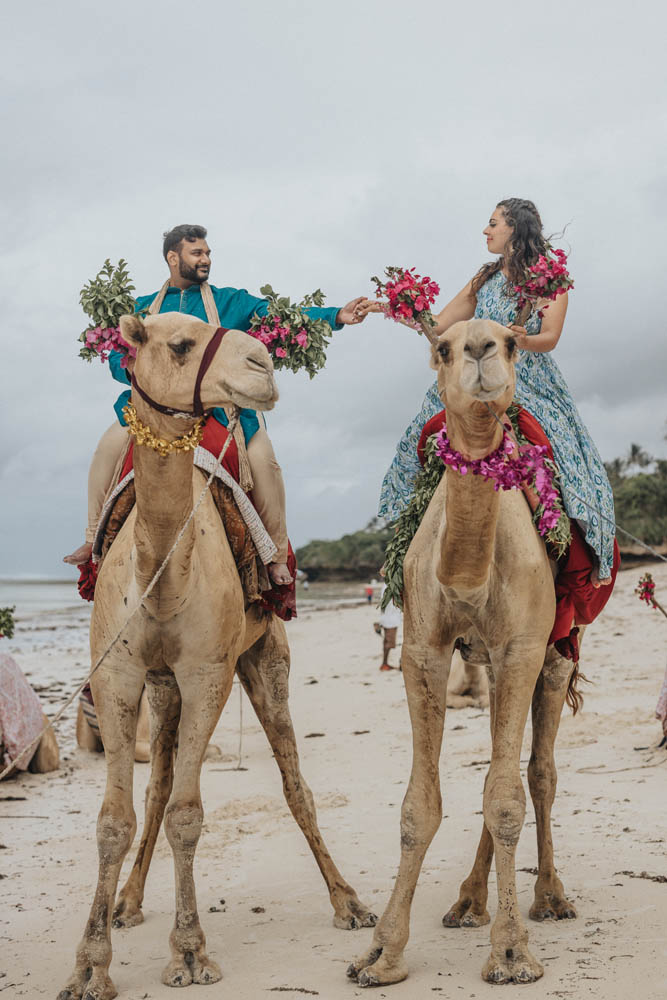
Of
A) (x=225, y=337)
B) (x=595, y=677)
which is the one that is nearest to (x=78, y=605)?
(x=595, y=677)

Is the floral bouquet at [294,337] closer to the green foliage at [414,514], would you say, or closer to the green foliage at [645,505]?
the green foliage at [414,514]

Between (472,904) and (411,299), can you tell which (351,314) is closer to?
(411,299)

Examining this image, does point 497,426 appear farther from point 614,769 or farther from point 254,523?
point 614,769

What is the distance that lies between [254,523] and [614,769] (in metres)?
4.24

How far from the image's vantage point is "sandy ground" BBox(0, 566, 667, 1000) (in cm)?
462

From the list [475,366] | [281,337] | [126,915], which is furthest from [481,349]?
[126,915]

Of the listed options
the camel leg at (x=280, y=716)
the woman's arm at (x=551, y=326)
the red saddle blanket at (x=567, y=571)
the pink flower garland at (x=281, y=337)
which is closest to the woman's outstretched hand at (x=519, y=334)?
the woman's arm at (x=551, y=326)

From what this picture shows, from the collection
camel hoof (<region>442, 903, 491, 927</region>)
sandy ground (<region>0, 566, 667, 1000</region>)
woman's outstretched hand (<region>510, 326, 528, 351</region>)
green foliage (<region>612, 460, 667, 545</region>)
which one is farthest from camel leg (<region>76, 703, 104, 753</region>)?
green foliage (<region>612, 460, 667, 545</region>)

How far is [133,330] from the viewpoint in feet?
13.5

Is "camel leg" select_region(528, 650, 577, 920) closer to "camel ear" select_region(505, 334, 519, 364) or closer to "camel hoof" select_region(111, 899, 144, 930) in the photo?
"camel ear" select_region(505, 334, 519, 364)

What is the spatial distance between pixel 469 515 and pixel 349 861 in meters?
3.41

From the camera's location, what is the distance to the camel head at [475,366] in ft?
12.7

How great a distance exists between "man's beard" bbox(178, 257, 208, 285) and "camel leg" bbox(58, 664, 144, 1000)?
2161mm

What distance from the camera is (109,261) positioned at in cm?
496
